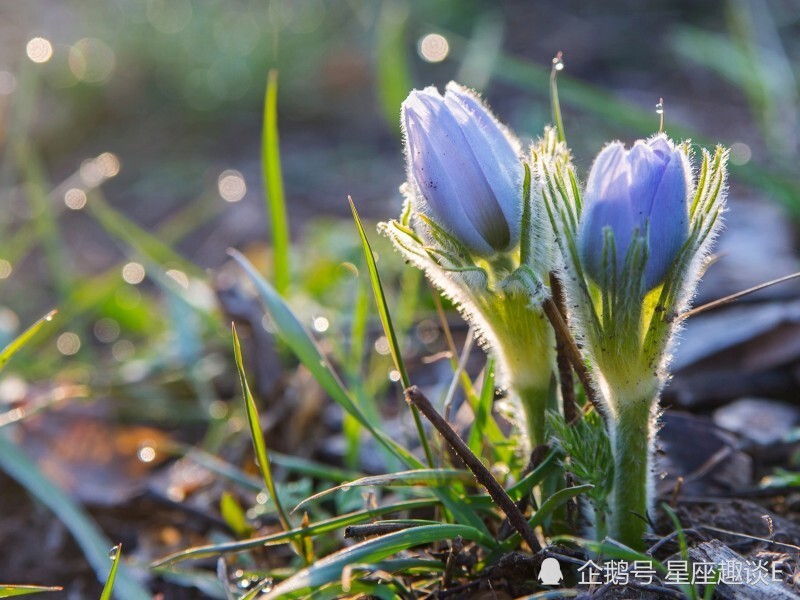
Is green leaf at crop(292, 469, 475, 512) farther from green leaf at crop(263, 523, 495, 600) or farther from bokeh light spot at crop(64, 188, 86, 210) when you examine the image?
bokeh light spot at crop(64, 188, 86, 210)

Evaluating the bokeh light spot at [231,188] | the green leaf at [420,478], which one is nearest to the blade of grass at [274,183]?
the green leaf at [420,478]

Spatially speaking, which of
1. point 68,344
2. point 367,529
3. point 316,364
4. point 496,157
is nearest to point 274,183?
point 316,364

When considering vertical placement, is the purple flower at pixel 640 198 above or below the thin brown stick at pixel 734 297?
above

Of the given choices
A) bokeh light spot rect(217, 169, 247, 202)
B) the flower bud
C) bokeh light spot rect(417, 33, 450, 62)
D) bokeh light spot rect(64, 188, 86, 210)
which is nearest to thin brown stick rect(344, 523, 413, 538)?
the flower bud

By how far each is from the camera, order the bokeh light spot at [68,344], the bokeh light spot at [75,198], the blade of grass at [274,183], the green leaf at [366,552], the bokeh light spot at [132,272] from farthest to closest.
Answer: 1. the bokeh light spot at [68,344]
2. the bokeh light spot at [132,272]
3. the bokeh light spot at [75,198]
4. the blade of grass at [274,183]
5. the green leaf at [366,552]

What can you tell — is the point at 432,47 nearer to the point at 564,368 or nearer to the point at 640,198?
the point at 564,368

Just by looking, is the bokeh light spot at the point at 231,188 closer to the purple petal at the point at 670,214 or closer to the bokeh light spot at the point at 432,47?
the bokeh light spot at the point at 432,47

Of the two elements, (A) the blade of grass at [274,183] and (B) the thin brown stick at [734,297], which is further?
(A) the blade of grass at [274,183]
